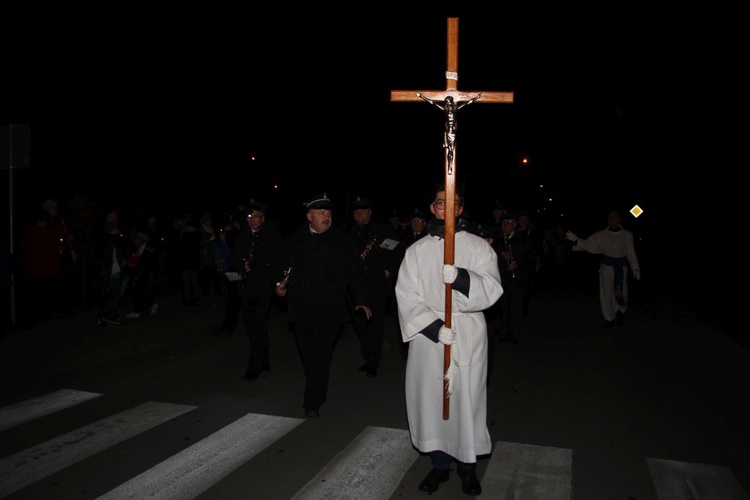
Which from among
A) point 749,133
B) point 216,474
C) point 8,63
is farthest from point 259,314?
point 749,133

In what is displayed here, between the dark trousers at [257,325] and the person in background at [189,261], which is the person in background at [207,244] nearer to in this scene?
the person in background at [189,261]

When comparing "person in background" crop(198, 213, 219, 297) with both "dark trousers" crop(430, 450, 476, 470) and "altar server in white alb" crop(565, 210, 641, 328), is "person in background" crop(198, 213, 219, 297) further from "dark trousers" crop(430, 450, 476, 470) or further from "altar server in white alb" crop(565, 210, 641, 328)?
"dark trousers" crop(430, 450, 476, 470)

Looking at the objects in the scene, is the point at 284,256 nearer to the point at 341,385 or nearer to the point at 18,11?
the point at 341,385

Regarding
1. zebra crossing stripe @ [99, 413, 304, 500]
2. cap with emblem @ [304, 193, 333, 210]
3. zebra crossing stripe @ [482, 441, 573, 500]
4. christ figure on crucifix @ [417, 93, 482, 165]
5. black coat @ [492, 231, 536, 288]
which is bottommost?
zebra crossing stripe @ [482, 441, 573, 500]

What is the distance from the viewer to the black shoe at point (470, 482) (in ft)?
14.8

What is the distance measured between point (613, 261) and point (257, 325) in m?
7.06

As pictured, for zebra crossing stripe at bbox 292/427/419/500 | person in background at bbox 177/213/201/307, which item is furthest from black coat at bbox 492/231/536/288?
person in background at bbox 177/213/201/307

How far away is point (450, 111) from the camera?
4859 mm

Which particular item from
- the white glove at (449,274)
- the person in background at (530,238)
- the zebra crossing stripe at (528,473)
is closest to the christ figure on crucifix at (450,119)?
the white glove at (449,274)

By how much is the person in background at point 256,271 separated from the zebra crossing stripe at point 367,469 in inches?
93.2

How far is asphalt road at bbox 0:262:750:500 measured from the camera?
4.70 metres

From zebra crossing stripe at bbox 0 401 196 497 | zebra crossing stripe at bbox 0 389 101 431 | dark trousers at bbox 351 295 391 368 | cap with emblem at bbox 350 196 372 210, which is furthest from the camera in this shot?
cap with emblem at bbox 350 196 372 210

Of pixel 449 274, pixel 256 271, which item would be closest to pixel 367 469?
pixel 449 274

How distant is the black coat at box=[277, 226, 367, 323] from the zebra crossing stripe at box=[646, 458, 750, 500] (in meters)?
2.97
